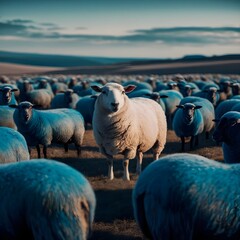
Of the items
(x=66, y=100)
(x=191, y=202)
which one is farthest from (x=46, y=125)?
(x=66, y=100)

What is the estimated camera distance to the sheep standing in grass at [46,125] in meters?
9.42

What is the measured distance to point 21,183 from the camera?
3482 millimetres

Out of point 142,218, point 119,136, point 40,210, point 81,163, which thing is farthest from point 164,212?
point 81,163

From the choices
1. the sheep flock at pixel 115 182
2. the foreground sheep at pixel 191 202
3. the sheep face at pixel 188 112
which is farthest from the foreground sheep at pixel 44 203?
the sheep face at pixel 188 112

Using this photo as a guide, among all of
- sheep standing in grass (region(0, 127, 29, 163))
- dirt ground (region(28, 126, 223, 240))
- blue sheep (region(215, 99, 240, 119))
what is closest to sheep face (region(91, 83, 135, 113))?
dirt ground (region(28, 126, 223, 240))

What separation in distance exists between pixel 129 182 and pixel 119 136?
1.06 m

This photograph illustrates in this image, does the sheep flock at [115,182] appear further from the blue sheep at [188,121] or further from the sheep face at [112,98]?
the blue sheep at [188,121]

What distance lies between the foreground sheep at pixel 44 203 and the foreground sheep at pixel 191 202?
639 millimetres

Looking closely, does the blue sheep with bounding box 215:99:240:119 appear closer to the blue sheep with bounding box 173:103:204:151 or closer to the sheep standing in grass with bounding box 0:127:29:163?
the blue sheep with bounding box 173:103:204:151

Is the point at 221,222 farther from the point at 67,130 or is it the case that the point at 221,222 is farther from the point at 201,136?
the point at 201,136

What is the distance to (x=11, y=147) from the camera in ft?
19.4

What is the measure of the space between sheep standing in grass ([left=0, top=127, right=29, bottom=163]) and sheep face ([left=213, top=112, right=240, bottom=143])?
3258mm

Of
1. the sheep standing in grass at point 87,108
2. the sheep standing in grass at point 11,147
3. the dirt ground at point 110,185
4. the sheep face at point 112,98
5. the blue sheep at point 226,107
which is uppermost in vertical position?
the sheep face at point 112,98

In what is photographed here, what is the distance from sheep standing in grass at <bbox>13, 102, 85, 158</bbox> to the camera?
9422mm
